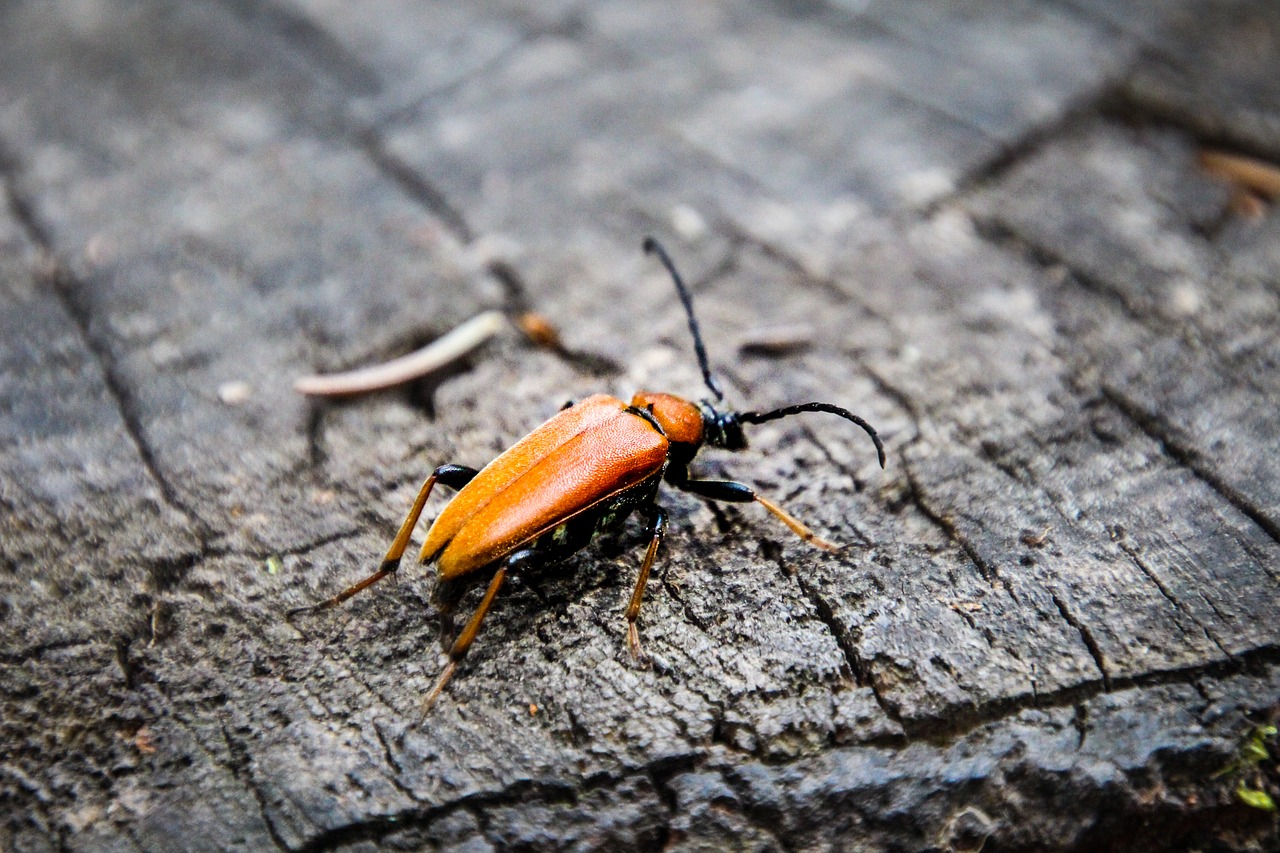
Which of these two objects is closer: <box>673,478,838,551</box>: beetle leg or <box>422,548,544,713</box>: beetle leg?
<box>422,548,544,713</box>: beetle leg

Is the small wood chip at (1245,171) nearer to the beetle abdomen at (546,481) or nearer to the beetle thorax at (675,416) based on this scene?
the beetle thorax at (675,416)

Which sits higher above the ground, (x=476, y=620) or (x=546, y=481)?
(x=546, y=481)

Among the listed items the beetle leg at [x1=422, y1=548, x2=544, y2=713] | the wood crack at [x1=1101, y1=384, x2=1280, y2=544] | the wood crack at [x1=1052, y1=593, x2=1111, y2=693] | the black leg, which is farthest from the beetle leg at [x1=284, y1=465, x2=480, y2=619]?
the wood crack at [x1=1101, y1=384, x2=1280, y2=544]

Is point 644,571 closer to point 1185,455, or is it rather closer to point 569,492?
point 569,492

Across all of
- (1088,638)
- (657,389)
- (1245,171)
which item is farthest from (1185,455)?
(1245,171)

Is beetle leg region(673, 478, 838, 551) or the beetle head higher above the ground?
the beetle head

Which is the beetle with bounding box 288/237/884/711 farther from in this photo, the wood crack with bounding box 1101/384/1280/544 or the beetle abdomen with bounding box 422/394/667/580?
the wood crack with bounding box 1101/384/1280/544

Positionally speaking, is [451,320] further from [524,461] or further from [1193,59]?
[1193,59]
